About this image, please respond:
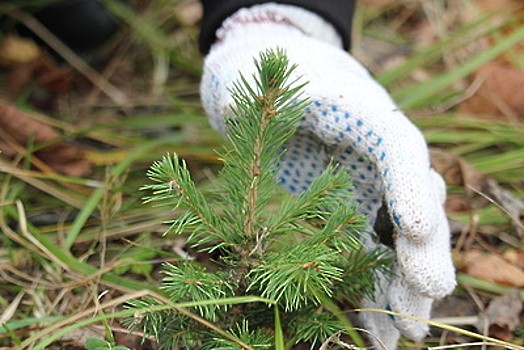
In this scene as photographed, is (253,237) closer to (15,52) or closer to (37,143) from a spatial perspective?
(37,143)

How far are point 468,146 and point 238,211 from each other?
0.91 meters

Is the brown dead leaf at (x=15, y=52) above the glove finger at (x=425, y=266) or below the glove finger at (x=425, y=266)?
above

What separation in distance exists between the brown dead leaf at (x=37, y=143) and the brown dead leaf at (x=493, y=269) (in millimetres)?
890

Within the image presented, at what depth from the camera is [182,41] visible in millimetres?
2027

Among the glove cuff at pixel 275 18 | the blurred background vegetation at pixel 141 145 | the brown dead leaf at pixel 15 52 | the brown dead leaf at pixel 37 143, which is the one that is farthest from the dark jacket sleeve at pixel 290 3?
the brown dead leaf at pixel 15 52

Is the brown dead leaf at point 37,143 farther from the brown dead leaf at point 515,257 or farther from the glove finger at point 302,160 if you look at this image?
the brown dead leaf at point 515,257

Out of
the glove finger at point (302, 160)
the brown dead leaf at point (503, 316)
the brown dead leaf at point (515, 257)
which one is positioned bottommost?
the brown dead leaf at point (503, 316)

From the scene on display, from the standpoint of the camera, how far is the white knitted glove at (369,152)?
2.87 ft

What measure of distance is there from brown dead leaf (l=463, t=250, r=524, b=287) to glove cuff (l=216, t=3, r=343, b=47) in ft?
1.88

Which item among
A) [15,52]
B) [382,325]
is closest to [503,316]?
[382,325]

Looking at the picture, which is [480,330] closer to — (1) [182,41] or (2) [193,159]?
(2) [193,159]

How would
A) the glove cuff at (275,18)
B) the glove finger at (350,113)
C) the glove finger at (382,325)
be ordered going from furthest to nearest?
the glove cuff at (275,18)
the glove finger at (382,325)
the glove finger at (350,113)

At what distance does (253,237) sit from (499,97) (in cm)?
117

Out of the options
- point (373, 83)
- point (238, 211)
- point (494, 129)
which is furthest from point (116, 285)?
point (494, 129)
